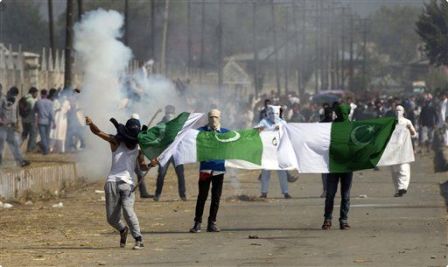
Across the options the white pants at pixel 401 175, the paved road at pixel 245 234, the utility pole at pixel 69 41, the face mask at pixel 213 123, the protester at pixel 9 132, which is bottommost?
the paved road at pixel 245 234

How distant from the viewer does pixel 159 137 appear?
65.8 ft

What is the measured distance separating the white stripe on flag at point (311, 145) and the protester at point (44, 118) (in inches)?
685

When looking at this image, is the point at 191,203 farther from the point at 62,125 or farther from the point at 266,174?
the point at 62,125

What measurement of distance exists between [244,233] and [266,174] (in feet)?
22.6

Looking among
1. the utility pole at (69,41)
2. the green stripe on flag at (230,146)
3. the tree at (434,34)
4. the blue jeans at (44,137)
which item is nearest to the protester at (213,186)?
the green stripe on flag at (230,146)

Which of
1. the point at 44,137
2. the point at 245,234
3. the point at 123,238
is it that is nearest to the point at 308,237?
the point at 245,234

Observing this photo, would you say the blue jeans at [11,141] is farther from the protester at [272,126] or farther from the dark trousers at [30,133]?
the dark trousers at [30,133]

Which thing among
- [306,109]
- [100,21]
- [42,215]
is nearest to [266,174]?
[42,215]

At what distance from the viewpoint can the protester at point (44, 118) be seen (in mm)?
38094

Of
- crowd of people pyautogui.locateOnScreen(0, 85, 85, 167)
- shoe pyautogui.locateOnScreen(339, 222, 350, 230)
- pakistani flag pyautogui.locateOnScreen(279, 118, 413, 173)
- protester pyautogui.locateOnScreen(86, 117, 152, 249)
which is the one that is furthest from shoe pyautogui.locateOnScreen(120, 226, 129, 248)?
crowd of people pyautogui.locateOnScreen(0, 85, 85, 167)

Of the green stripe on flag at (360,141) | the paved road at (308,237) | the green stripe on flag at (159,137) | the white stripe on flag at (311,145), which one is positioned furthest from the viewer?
the white stripe on flag at (311,145)

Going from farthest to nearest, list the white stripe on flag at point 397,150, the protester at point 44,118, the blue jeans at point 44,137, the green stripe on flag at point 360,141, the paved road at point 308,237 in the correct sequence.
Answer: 1. the protester at point 44,118
2. the blue jeans at point 44,137
3. the white stripe on flag at point 397,150
4. the green stripe on flag at point 360,141
5. the paved road at point 308,237

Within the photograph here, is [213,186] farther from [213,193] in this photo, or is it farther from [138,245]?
[138,245]

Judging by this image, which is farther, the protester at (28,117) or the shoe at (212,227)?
the protester at (28,117)
